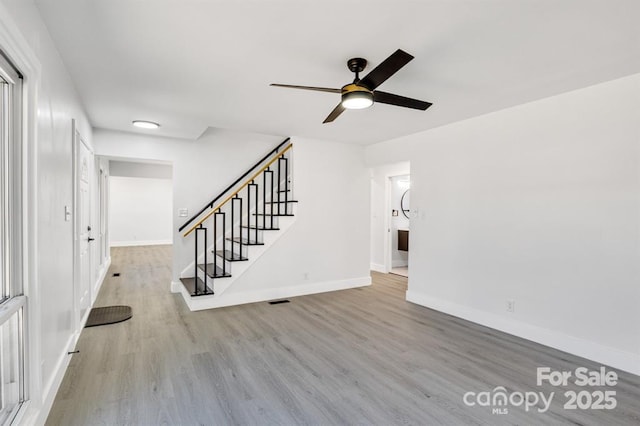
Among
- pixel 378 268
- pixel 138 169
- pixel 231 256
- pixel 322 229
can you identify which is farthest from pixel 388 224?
pixel 138 169

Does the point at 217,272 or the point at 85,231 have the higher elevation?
the point at 85,231

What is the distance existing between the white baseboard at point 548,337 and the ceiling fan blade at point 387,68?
2912mm

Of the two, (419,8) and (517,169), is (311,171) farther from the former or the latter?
(419,8)

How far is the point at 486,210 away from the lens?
12.2ft

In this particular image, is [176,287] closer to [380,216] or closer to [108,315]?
[108,315]

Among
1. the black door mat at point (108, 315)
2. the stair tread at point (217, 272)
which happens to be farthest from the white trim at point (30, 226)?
the stair tread at point (217, 272)

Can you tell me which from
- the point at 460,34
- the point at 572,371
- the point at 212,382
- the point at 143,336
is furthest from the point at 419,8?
the point at 143,336

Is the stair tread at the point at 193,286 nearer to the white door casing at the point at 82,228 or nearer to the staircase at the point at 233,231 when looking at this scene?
the staircase at the point at 233,231

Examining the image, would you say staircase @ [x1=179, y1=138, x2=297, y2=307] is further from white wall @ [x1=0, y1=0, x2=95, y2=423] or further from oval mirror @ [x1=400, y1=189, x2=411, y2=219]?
oval mirror @ [x1=400, y1=189, x2=411, y2=219]

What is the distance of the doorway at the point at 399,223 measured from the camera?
718 cm

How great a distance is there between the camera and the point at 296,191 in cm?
493

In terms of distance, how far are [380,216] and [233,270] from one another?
3.58 metres

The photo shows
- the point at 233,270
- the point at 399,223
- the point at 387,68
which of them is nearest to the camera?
the point at 387,68

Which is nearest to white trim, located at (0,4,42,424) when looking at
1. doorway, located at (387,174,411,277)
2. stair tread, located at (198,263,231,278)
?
stair tread, located at (198,263,231,278)
